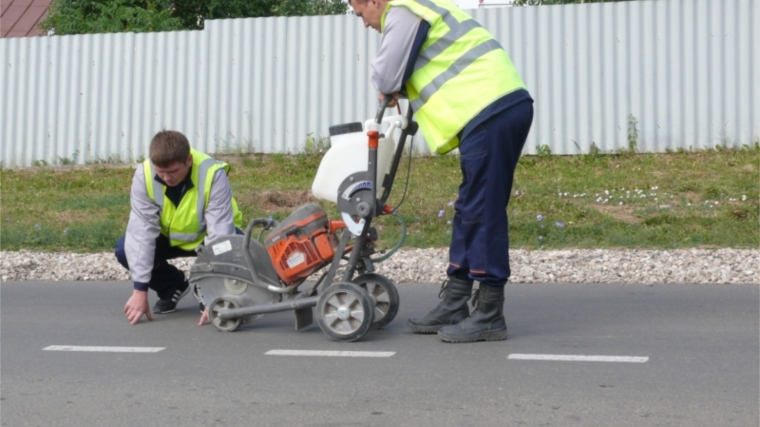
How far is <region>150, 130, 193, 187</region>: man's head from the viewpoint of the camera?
222 inches

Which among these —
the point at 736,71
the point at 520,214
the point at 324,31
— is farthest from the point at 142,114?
the point at 736,71

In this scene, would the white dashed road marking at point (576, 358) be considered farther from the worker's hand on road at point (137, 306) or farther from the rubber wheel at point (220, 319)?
the worker's hand on road at point (137, 306)

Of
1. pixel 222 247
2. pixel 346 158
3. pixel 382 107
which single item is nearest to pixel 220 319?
pixel 222 247

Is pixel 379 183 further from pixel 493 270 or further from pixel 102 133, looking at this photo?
pixel 102 133

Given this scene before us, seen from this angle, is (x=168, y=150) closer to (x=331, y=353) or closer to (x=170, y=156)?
(x=170, y=156)

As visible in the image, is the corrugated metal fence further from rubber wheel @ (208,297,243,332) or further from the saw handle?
the saw handle

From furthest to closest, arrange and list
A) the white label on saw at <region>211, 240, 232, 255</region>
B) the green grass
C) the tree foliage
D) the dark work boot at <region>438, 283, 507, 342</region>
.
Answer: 1. the tree foliage
2. the green grass
3. the white label on saw at <region>211, 240, 232, 255</region>
4. the dark work boot at <region>438, 283, 507, 342</region>

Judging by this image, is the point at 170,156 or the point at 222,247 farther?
the point at 222,247

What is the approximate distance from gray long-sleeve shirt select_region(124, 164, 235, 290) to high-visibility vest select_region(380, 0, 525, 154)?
4.80 feet

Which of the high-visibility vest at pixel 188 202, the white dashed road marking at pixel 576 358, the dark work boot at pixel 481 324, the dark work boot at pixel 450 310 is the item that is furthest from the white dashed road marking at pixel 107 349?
the white dashed road marking at pixel 576 358

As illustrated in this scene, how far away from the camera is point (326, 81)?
1416 centimetres

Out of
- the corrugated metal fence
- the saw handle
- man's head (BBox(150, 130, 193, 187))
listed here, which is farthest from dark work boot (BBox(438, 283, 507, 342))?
the corrugated metal fence

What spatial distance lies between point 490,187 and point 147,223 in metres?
2.06

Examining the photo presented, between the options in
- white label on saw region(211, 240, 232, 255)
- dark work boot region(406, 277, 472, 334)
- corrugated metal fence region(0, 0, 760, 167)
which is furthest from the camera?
corrugated metal fence region(0, 0, 760, 167)
